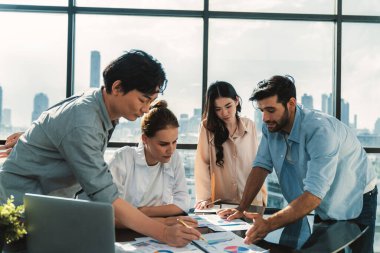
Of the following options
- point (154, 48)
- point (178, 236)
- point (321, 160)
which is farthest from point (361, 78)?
point (178, 236)

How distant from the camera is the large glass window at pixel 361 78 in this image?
3.48 meters

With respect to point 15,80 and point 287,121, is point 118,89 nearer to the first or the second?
point 287,121

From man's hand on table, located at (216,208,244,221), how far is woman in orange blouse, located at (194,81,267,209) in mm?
635

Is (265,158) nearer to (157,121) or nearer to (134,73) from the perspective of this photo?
(157,121)

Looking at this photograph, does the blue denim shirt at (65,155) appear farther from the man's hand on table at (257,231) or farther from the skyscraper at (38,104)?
the skyscraper at (38,104)

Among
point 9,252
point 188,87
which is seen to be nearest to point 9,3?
point 188,87

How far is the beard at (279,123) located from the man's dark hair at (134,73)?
2.47ft

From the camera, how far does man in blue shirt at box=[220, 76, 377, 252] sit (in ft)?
5.49

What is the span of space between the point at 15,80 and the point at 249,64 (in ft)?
6.21

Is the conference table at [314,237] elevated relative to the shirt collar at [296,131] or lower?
lower

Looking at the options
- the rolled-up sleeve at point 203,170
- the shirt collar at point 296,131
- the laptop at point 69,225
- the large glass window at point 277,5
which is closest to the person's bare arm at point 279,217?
the shirt collar at point 296,131

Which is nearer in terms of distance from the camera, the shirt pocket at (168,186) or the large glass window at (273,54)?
the shirt pocket at (168,186)

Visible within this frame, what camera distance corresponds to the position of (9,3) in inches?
132

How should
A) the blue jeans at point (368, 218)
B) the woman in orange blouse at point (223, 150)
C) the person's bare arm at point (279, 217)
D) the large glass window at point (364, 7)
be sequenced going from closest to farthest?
the person's bare arm at point (279, 217)
the blue jeans at point (368, 218)
the woman in orange blouse at point (223, 150)
the large glass window at point (364, 7)
